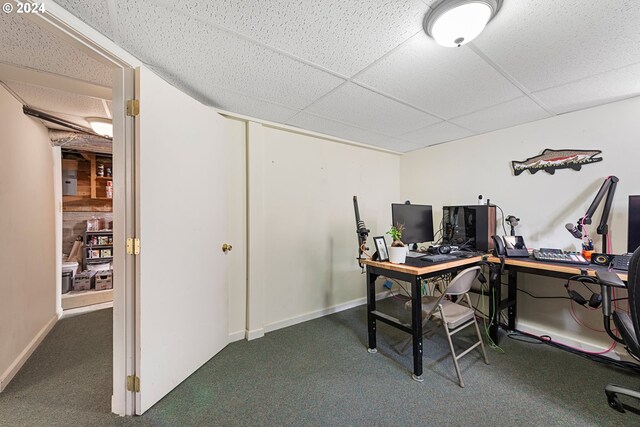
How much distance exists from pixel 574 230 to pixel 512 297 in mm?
837

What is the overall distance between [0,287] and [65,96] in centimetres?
155

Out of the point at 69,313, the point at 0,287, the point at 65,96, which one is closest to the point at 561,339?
the point at 0,287

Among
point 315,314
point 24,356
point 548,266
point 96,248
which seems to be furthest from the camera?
point 96,248

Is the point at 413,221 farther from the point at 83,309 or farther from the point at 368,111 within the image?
the point at 83,309

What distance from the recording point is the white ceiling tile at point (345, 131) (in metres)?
2.51

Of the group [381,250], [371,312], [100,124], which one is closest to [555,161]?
[381,250]

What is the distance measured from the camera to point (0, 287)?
5.78 feet

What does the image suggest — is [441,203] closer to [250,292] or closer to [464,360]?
[464,360]

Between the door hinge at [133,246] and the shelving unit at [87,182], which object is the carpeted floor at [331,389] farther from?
the shelving unit at [87,182]

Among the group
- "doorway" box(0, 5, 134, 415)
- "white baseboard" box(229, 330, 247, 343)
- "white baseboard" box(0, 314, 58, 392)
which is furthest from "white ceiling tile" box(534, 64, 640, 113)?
"white baseboard" box(0, 314, 58, 392)

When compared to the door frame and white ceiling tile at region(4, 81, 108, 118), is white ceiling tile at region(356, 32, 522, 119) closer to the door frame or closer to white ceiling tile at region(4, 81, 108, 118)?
the door frame

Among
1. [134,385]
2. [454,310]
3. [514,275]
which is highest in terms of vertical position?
[514,275]

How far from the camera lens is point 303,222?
2.86 metres

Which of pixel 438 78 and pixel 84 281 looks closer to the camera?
pixel 438 78
